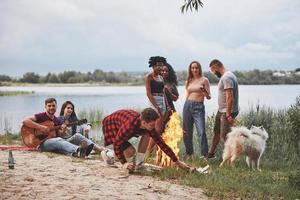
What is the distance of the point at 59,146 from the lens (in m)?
9.18

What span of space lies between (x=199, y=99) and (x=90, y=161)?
7.69 ft

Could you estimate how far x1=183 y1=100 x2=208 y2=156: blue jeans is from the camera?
9.38 m

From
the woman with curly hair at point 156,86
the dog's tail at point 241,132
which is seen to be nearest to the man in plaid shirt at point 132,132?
the woman with curly hair at point 156,86

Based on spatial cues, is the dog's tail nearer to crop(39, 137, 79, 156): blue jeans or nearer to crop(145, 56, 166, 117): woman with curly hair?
crop(145, 56, 166, 117): woman with curly hair

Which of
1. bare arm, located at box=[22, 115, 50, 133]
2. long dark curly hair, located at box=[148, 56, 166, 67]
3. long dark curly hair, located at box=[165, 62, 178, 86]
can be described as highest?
long dark curly hair, located at box=[148, 56, 166, 67]

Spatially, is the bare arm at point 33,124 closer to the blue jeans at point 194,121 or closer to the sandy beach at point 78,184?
the sandy beach at point 78,184

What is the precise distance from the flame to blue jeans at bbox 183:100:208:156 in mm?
894

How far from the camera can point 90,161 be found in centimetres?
839

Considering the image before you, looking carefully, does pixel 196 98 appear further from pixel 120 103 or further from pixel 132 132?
pixel 120 103

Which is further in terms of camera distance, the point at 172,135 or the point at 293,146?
the point at 293,146

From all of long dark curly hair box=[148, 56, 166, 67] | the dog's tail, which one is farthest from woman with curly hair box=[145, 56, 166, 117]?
the dog's tail

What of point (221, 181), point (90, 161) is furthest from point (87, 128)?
point (221, 181)

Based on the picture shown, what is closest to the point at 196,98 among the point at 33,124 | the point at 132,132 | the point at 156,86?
the point at 156,86

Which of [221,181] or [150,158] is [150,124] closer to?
[221,181]
